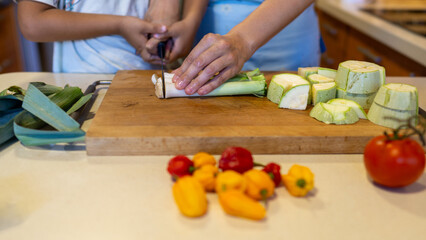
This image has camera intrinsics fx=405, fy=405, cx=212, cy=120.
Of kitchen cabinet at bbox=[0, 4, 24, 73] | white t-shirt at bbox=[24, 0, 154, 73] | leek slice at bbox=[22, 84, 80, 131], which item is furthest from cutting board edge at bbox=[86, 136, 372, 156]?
kitchen cabinet at bbox=[0, 4, 24, 73]

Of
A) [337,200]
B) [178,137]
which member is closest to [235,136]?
[178,137]

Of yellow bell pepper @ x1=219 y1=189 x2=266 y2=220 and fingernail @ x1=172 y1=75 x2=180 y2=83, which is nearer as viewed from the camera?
yellow bell pepper @ x1=219 y1=189 x2=266 y2=220

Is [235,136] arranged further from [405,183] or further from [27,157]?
[27,157]

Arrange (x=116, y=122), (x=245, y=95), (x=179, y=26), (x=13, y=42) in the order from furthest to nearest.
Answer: (x=13, y=42) → (x=179, y=26) → (x=245, y=95) → (x=116, y=122)

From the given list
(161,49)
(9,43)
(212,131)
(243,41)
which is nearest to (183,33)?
(161,49)

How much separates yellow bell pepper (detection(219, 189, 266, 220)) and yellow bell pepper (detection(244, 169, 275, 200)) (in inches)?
1.1

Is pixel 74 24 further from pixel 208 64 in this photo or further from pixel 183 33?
pixel 208 64

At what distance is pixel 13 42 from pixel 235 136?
11.7 ft

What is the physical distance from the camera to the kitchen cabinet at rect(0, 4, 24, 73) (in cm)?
373

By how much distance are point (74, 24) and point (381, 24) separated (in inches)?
74.7

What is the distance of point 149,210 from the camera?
35.2 inches

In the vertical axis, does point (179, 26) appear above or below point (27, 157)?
above

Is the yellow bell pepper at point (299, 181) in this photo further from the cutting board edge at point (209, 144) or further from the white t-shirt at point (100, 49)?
the white t-shirt at point (100, 49)

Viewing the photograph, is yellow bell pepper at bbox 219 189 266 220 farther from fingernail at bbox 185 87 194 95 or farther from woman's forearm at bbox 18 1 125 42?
woman's forearm at bbox 18 1 125 42
